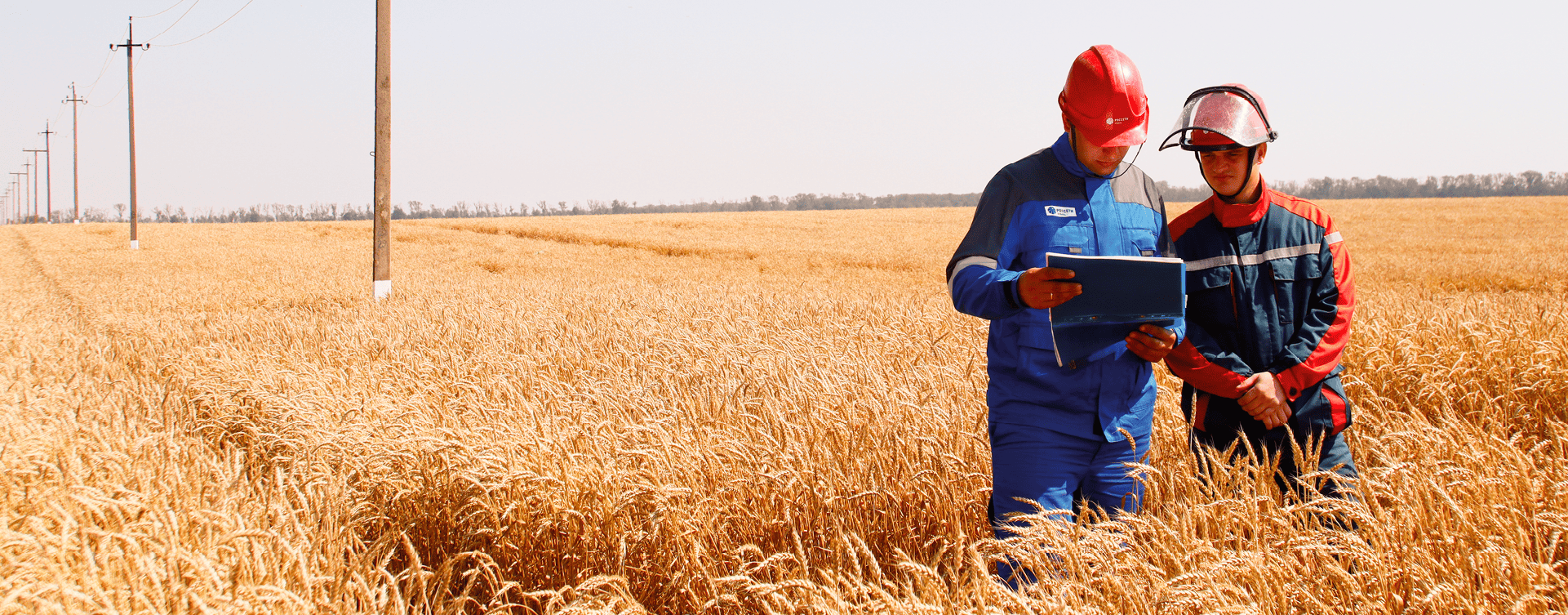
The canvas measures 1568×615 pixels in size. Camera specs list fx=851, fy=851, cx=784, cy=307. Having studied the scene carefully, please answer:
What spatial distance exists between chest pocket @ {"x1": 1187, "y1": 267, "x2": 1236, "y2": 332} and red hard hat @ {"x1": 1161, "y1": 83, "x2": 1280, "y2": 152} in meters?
0.35

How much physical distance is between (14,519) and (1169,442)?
3.81 meters

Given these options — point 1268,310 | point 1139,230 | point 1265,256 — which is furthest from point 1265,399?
point 1139,230

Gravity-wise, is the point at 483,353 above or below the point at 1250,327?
below

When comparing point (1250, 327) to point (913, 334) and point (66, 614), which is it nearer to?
point (66, 614)

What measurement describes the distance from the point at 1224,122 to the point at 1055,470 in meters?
1.05

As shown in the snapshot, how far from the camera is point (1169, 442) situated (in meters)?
3.32

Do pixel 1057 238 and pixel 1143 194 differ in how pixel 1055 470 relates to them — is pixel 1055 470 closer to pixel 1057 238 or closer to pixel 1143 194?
pixel 1057 238

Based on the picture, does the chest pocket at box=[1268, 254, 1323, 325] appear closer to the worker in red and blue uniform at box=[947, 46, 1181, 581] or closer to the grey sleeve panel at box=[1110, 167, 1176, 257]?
the grey sleeve panel at box=[1110, 167, 1176, 257]

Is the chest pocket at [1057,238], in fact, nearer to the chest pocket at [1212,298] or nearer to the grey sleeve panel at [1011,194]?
the grey sleeve panel at [1011,194]

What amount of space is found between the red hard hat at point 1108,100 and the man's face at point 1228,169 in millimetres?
357

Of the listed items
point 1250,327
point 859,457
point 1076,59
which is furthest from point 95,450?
point 1250,327

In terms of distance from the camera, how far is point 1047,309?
202 cm

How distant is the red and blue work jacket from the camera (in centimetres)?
229

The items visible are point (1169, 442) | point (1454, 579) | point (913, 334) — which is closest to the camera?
point (1454, 579)
